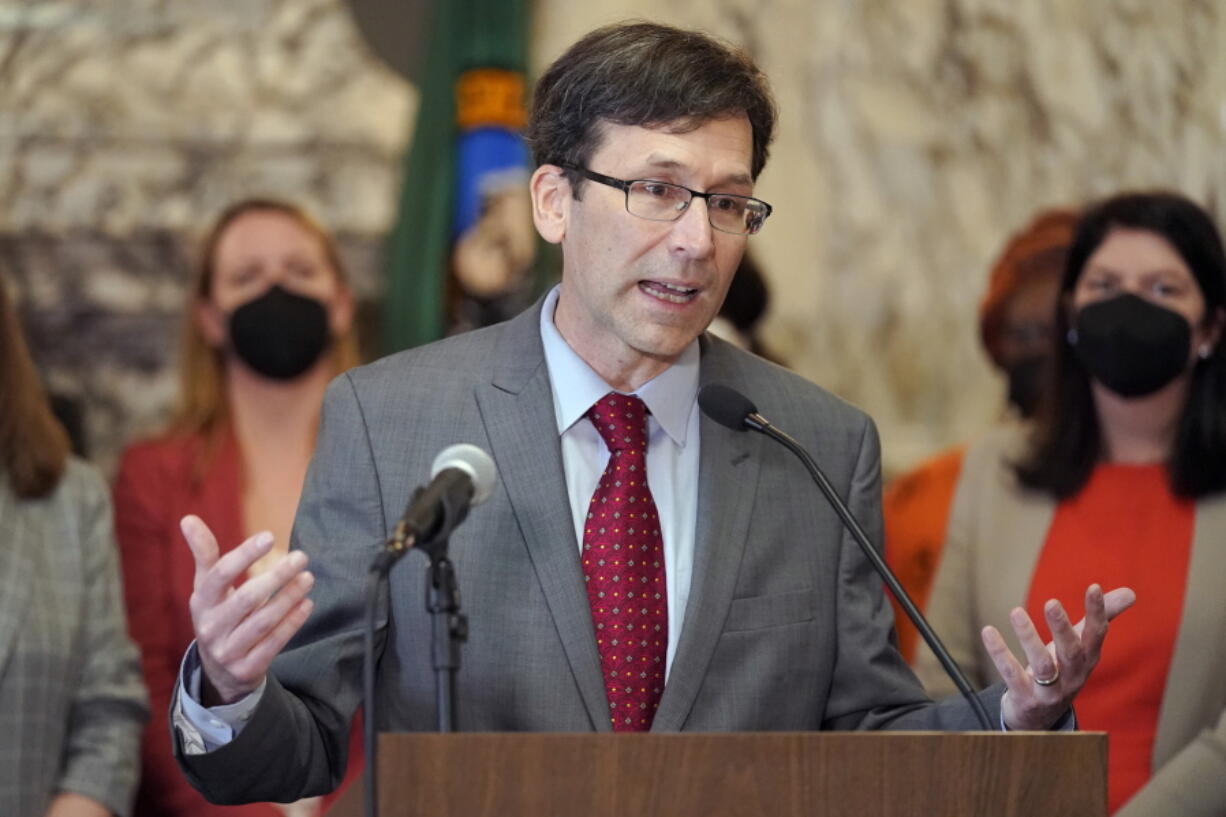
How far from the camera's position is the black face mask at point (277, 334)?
3.87m

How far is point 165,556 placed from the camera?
3.79 meters

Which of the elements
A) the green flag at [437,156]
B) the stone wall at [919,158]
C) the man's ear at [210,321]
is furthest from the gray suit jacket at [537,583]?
the stone wall at [919,158]

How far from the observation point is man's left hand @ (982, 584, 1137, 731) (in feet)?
6.95

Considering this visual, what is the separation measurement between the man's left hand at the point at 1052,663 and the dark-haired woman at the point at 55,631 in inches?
70.4

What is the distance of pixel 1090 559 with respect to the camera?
3426 mm

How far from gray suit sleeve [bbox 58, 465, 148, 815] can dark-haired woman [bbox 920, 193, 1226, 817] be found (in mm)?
1650

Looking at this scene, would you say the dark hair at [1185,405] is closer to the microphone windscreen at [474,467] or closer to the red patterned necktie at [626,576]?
the red patterned necktie at [626,576]

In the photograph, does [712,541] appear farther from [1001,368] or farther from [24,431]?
[1001,368]

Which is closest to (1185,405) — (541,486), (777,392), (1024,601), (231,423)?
(1024,601)

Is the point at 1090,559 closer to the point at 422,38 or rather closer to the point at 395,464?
the point at 395,464

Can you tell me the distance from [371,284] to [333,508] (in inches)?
94.2

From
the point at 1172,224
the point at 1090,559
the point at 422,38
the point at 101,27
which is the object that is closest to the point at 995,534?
the point at 1090,559

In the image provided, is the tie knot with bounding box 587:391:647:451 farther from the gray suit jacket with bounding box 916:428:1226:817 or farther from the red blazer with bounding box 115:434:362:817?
the red blazer with bounding box 115:434:362:817

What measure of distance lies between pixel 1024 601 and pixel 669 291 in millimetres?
1424
